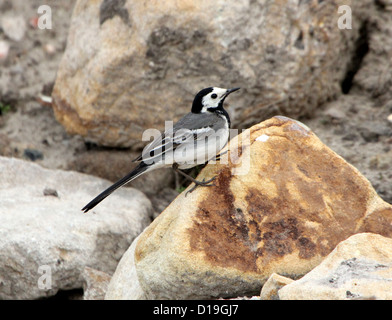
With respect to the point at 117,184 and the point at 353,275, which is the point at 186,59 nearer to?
the point at 117,184

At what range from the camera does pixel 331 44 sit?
797 centimetres

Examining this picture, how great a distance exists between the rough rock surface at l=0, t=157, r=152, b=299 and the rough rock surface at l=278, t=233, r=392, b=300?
2735 mm

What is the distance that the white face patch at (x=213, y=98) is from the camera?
6.27 meters

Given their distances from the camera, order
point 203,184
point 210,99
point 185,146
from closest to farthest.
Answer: point 203,184 < point 185,146 < point 210,99

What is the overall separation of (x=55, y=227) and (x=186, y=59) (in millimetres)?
2472

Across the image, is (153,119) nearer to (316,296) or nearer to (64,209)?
(64,209)

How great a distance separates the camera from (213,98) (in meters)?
6.30

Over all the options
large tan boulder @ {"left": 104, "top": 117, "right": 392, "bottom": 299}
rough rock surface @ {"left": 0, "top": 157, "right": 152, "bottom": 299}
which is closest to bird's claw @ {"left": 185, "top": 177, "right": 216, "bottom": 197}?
large tan boulder @ {"left": 104, "top": 117, "right": 392, "bottom": 299}

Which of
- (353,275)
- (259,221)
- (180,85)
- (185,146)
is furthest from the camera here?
(180,85)

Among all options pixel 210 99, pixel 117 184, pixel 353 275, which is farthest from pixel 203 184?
pixel 353 275

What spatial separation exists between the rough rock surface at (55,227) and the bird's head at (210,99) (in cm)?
154

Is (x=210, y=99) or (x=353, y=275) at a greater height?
(x=210, y=99)
